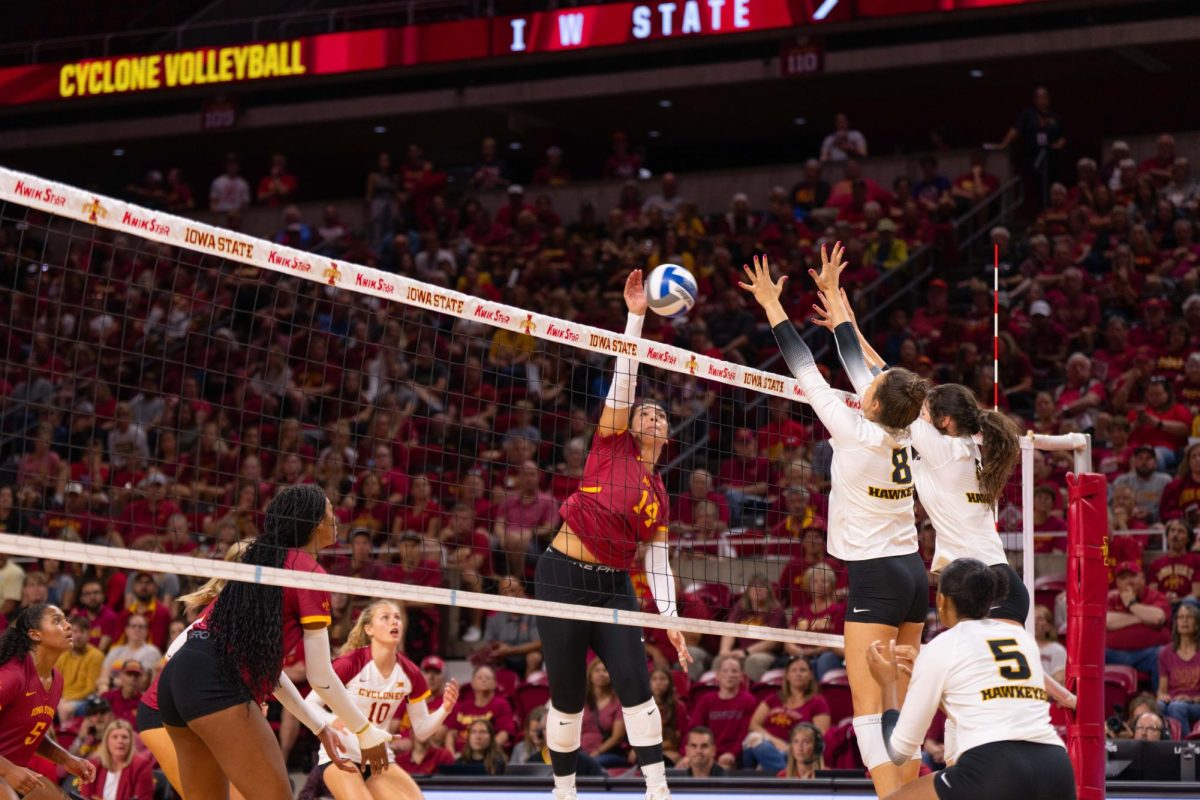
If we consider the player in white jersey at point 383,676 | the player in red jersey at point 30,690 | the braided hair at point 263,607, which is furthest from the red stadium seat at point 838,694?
the braided hair at point 263,607

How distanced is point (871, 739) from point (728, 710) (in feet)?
15.6

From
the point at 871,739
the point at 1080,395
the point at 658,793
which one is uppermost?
the point at 1080,395

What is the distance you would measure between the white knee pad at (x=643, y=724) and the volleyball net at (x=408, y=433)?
18.2 inches

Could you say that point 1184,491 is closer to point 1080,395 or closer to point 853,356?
point 1080,395

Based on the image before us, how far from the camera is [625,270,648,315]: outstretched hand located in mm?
7766

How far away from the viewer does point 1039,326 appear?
1541 centimetres

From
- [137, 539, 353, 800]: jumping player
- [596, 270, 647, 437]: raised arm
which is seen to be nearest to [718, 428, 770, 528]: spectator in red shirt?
[596, 270, 647, 437]: raised arm

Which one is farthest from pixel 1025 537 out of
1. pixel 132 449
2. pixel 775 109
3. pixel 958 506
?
pixel 775 109

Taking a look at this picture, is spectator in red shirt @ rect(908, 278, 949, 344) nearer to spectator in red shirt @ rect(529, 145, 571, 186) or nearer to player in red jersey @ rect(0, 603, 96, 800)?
spectator in red shirt @ rect(529, 145, 571, 186)

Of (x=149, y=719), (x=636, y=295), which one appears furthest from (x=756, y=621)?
(x=149, y=719)

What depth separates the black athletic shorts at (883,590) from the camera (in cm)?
666

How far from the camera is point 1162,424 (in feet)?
43.9

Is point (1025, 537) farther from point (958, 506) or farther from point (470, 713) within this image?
point (470, 713)

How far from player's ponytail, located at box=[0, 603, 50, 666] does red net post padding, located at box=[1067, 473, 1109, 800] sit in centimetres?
559
